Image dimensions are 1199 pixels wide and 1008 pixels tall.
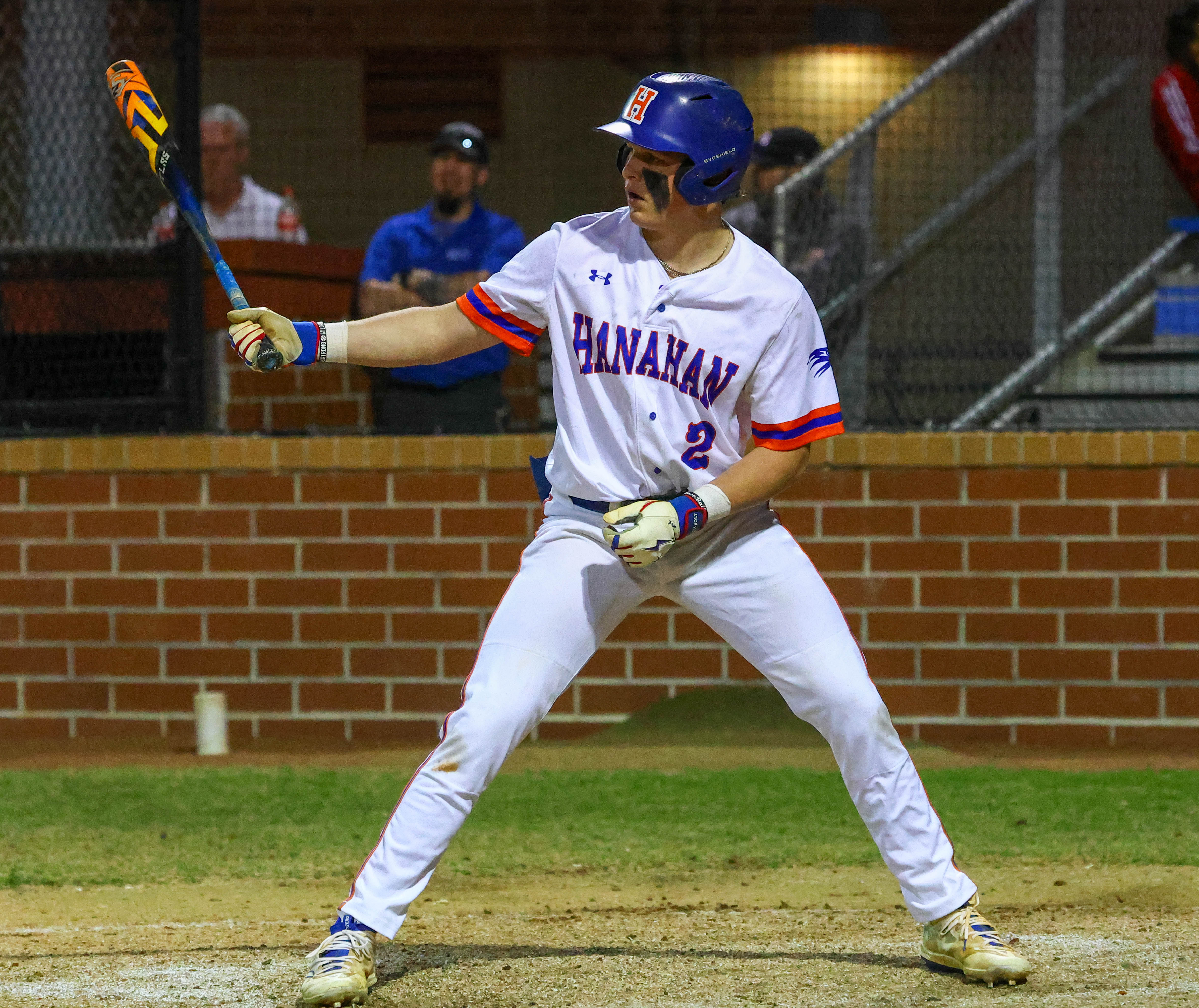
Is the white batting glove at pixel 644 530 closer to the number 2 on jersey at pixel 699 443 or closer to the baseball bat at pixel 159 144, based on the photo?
the number 2 on jersey at pixel 699 443

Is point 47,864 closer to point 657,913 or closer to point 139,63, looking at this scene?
point 657,913

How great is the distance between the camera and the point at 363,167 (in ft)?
32.8

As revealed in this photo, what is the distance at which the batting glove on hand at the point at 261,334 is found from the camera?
13.0 feet

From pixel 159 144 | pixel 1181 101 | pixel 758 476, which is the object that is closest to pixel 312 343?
pixel 159 144

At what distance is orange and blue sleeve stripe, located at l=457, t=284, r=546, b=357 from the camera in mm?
4156

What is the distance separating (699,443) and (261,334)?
1062 mm

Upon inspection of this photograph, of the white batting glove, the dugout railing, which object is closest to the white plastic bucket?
the dugout railing

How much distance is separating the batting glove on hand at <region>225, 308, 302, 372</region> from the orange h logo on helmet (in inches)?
35.6

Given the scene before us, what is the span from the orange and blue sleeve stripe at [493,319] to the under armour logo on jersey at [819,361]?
68 centimetres

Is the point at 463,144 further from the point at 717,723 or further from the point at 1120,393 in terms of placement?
the point at 1120,393

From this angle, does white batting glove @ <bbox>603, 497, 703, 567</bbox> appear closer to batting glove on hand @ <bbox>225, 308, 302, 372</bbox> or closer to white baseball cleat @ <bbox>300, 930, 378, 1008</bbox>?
batting glove on hand @ <bbox>225, 308, 302, 372</bbox>

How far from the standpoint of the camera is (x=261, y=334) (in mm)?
3998

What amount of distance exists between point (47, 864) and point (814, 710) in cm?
273

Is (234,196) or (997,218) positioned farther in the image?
(234,196)
